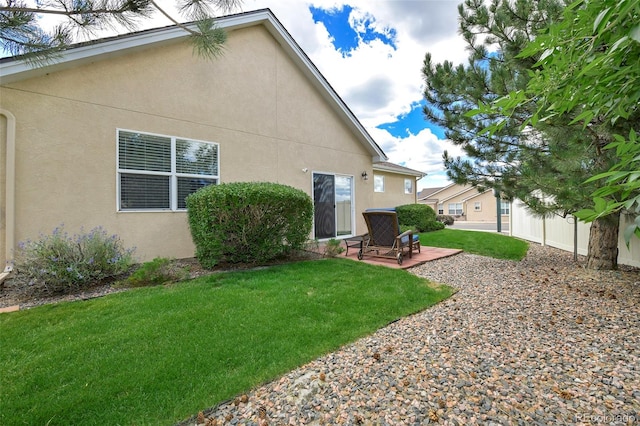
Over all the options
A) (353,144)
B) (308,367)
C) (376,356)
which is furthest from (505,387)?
(353,144)

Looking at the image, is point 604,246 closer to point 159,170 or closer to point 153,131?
point 159,170

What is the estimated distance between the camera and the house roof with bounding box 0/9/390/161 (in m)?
4.77

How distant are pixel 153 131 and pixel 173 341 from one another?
202 inches

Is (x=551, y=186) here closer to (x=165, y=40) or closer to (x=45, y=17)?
(x=45, y=17)

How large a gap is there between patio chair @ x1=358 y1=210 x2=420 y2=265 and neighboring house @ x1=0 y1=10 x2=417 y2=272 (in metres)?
2.80

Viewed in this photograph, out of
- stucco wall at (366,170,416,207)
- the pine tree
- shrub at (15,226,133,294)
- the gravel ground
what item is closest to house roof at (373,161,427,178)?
stucco wall at (366,170,416,207)

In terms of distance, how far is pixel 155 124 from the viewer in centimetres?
636

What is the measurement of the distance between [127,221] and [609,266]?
9.73 meters

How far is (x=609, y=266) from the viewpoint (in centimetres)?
545

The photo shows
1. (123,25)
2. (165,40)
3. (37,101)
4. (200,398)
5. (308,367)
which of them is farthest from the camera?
(165,40)

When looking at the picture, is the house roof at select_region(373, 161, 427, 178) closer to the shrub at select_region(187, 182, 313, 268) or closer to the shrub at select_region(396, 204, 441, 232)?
the shrub at select_region(396, 204, 441, 232)

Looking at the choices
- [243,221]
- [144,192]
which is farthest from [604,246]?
[144,192]

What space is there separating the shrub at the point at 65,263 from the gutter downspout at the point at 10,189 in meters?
0.12

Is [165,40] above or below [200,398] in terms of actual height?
above
